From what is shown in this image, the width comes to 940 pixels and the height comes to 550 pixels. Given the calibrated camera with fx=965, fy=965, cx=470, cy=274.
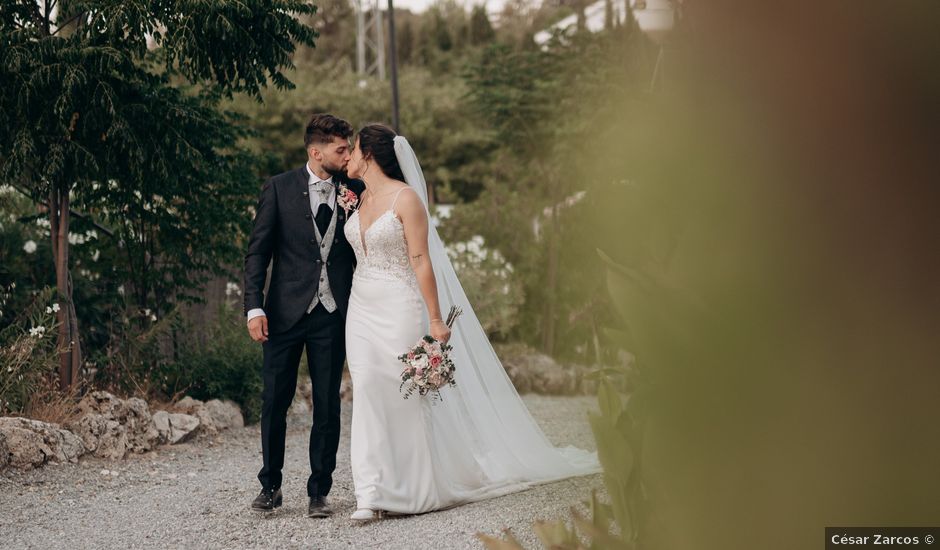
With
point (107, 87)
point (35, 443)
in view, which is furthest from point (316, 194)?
point (35, 443)

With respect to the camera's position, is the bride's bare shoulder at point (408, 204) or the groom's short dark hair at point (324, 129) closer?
the bride's bare shoulder at point (408, 204)

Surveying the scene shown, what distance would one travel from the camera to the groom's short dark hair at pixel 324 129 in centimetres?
526

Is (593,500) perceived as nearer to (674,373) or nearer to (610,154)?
(674,373)

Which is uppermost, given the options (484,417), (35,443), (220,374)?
(220,374)

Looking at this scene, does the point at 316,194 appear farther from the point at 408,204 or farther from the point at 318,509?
the point at 318,509

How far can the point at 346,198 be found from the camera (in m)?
5.29

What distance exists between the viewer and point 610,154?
1261mm

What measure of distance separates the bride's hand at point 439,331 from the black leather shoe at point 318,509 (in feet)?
3.57

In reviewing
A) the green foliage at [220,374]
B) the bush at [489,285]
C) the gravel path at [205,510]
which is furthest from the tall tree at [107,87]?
the bush at [489,285]

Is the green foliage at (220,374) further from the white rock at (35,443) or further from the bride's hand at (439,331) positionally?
the bride's hand at (439,331)

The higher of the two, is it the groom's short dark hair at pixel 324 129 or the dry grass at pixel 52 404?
the groom's short dark hair at pixel 324 129

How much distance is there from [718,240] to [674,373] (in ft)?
0.61

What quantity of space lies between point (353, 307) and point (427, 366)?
1.82 feet

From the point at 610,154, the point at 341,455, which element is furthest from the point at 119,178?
the point at 610,154
